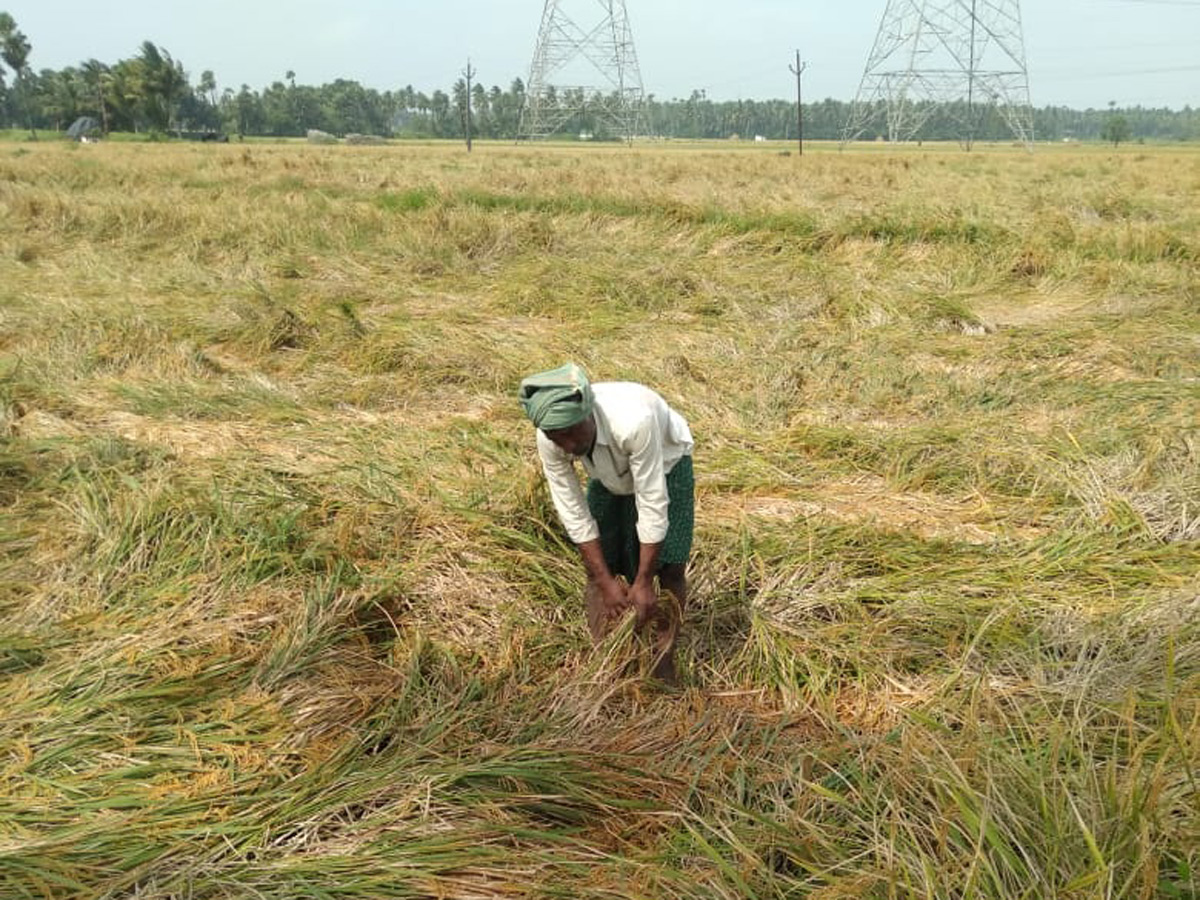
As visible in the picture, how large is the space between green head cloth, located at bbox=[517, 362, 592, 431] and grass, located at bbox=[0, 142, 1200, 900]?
27.1 inches

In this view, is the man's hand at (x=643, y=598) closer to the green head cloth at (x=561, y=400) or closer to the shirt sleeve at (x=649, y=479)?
the shirt sleeve at (x=649, y=479)

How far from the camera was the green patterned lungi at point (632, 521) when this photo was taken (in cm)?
240

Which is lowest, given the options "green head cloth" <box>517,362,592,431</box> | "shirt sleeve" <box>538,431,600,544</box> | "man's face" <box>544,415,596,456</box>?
"shirt sleeve" <box>538,431,600,544</box>

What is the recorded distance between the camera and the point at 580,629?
268 centimetres

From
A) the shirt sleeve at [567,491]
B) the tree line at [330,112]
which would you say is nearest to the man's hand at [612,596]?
the shirt sleeve at [567,491]

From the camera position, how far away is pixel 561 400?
1981mm

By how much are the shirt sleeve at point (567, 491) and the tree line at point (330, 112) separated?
48.4 metres

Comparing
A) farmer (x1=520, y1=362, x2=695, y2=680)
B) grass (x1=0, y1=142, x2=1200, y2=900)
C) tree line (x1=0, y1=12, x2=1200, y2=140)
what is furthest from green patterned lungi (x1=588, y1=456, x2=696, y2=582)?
tree line (x1=0, y1=12, x2=1200, y2=140)

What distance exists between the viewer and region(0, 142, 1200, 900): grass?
168 cm

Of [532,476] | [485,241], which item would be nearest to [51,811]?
[532,476]

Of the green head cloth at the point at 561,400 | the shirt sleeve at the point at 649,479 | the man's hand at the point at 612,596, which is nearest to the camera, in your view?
the green head cloth at the point at 561,400

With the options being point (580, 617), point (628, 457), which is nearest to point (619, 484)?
point (628, 457)

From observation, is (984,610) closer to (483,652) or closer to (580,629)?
(580,629)

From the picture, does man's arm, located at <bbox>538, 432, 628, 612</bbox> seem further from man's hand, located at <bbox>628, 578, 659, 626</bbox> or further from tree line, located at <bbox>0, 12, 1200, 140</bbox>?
tree line, located at <bbox>0, 12, 1200, 140</bbox>
